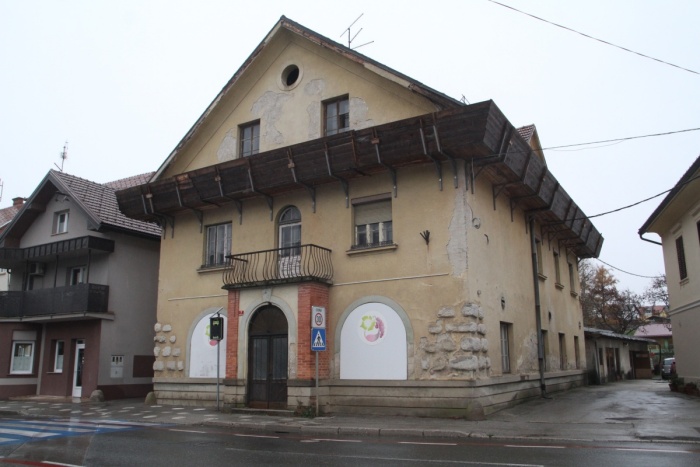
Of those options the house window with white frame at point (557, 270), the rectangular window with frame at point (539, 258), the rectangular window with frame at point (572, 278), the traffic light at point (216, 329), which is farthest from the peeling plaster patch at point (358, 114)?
the rectangular window with frame at point (572, 278)

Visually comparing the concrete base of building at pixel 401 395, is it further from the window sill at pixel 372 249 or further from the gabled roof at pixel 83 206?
the gabled roof at pixel 83 206

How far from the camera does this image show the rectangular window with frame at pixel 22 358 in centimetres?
2609

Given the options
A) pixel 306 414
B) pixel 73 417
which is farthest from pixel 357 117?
pixel 73 417

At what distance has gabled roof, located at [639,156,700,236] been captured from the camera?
16188 mm

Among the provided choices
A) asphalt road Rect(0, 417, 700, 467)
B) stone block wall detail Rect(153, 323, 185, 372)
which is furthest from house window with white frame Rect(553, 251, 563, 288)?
stone block wall detail Rect(153, 323, 185, 372)

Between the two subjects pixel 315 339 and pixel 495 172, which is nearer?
pixel 315 339

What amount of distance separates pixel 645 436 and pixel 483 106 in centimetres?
783

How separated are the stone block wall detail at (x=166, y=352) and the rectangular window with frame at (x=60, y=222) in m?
8.43

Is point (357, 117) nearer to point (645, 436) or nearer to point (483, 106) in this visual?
point (483, 106)

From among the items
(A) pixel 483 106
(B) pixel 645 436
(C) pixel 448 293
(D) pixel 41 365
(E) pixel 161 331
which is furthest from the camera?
(D) pixel 41 365

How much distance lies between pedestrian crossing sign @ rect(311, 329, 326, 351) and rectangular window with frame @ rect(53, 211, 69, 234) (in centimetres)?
1551

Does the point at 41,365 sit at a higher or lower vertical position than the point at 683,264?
lower

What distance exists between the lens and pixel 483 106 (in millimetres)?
14336

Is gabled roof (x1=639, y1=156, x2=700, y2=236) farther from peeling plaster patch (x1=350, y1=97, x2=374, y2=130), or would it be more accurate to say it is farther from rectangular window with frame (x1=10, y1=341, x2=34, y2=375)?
rectangular window with frame (x1=10, y1=341, x2=34, y2=375)
